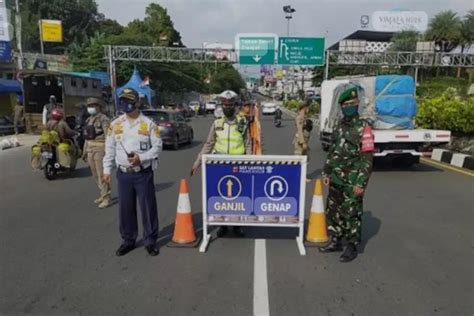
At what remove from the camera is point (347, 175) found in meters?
4.90

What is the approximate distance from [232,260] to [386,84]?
8.51 metres

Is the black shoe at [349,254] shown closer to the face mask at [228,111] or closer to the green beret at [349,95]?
the green beret at [349,95]

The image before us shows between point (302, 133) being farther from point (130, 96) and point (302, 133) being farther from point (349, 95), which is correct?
point (130, 96)

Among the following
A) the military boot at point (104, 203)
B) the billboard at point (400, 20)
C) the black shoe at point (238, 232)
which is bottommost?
the military boot at point (104, 203)

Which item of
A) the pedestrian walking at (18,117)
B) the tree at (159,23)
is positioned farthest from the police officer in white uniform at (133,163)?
the tree at (159,23)

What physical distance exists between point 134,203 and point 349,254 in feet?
8.09

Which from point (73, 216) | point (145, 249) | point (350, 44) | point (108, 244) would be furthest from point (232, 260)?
point (350, 44)

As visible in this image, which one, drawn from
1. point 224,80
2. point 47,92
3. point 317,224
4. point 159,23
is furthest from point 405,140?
point 224,80

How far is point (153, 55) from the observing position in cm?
4012

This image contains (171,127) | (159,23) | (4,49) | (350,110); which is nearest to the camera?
(350,110)

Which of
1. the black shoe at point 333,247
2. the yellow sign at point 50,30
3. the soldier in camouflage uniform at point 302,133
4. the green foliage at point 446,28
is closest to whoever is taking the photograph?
the black shoe at point 333,247

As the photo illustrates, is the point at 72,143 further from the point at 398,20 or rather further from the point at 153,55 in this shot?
the point at 398,20

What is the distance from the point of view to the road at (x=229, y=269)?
3861 millimetres

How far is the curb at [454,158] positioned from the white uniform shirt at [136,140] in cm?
954
